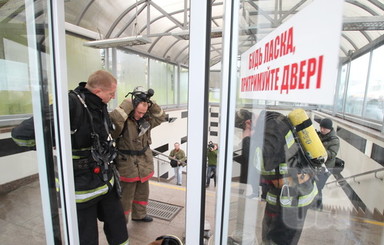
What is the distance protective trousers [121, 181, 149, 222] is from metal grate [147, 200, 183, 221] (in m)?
0.24

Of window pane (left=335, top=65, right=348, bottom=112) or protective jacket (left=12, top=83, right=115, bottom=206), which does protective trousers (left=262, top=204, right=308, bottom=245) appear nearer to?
window pane (left=335, top=65, right=348, bottom=112)

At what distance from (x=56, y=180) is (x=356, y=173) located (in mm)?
2512

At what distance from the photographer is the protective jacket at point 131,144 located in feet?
7.29

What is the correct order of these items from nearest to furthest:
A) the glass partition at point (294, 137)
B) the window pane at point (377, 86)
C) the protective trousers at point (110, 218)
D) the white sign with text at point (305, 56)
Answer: the white sign with text at point (305, 56), the glass partition at point (294, 137), the window pane at point (377, 86), the protective trousers at point (110, 218)

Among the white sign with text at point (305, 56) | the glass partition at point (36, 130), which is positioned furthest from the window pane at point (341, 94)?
the glass partition at point (36, 130)

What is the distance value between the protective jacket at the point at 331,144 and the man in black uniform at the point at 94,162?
1.58m

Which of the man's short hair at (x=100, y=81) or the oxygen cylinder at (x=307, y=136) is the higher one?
the man's short hair at (x=100, y=81)

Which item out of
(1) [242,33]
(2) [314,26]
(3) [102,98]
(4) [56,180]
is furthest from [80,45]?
(2) [314,26]

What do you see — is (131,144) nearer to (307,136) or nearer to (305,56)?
(307,136)

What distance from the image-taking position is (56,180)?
1.26 meters

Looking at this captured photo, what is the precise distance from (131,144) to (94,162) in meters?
0.66

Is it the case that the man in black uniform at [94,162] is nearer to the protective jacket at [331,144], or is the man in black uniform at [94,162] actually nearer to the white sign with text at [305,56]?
the white sign with text at [305,56]

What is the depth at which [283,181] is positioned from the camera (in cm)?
144

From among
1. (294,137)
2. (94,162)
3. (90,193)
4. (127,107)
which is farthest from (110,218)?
(294,137)
